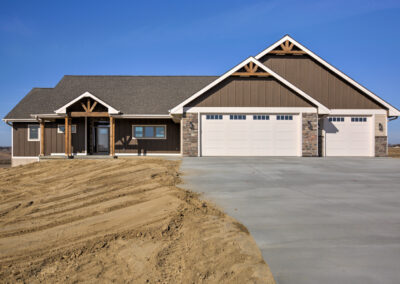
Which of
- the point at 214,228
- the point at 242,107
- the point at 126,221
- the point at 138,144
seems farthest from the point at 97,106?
the point at 214,228

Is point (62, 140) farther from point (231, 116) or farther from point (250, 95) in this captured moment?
point (250, 95)

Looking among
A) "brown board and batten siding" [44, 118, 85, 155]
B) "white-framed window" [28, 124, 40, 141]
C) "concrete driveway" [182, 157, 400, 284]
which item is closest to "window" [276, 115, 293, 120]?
"concrete driveway" [182, 157, 400, 284]

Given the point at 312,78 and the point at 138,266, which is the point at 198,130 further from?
the point at 138,266

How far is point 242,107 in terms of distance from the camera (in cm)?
1442

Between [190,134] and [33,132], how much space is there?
11899 millimetres

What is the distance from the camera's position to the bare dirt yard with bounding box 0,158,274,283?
2420 mm

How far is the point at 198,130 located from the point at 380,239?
11.7 meters

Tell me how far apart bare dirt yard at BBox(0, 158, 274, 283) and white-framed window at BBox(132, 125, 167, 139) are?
11.4 meters

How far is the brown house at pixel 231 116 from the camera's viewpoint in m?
14.4

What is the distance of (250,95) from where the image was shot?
1445 cm

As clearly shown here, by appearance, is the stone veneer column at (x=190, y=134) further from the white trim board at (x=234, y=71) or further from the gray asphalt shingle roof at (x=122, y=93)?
the gray asphalt shingle roof at (x=122, y=93)

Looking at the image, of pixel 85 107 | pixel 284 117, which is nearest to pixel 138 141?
pixel 85 107

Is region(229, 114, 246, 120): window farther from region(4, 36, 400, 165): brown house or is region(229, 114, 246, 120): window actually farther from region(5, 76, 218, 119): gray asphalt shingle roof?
region(5, 76, 218, 119): gray asphalt shingle roof

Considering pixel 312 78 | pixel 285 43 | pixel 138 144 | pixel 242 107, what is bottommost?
pixel 138 144
